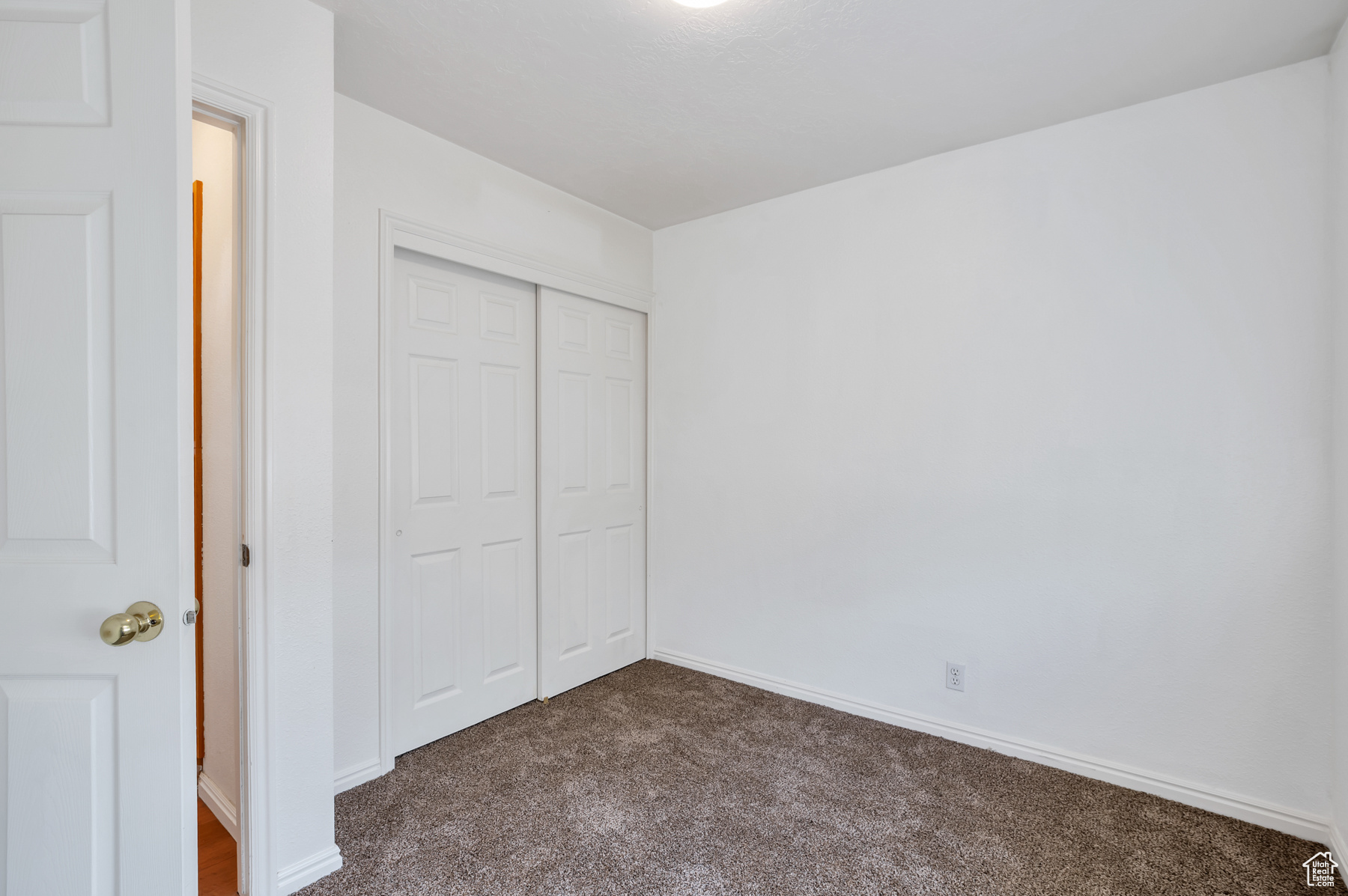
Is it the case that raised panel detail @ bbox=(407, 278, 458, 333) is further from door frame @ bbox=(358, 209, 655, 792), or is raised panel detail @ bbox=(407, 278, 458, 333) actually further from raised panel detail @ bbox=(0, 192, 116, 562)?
raised panel detail @ bbox=(0, 192, 116, 562)

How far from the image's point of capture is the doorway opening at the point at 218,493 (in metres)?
1.74

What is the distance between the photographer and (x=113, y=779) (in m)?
1.10

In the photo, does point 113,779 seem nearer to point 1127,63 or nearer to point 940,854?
point 940,854

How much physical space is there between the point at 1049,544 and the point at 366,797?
263cm

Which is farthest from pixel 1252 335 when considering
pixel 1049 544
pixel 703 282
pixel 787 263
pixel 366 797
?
pixel 366 797

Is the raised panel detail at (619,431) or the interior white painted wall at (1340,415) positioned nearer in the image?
the interior white painted wall at (1340,415)

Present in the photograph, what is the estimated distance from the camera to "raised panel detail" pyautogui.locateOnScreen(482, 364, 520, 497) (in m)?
2.80

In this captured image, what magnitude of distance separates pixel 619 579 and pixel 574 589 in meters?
0.33

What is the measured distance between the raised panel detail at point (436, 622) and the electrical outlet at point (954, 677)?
6.73 feet

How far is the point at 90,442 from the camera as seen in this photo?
1.10 meters

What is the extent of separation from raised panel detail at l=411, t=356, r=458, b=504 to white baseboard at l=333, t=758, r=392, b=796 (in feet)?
3.16

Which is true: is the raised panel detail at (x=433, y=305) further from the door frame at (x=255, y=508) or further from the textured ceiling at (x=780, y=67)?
the door frame at (x=255, y=508)

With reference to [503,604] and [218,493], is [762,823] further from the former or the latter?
[218,493]

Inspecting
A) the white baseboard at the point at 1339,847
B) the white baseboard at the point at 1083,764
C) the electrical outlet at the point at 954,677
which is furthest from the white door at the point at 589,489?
the white baseboard at the point at 1339,847
